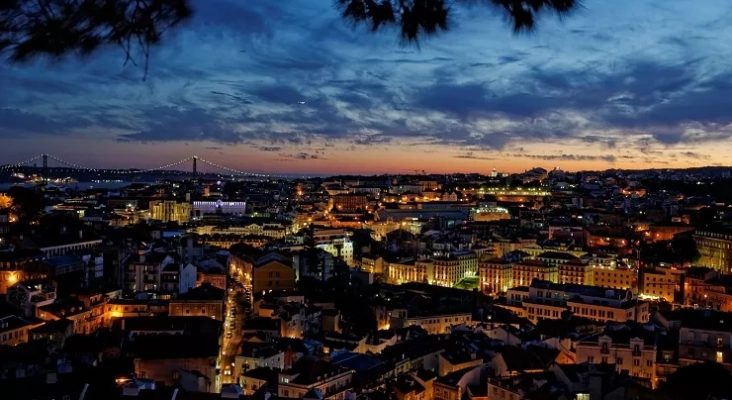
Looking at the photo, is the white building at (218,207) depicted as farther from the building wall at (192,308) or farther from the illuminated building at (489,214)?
the building wall at (192,308)

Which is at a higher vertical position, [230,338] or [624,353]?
[624,353]

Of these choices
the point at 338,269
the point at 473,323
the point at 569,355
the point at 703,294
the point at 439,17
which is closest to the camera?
the point at 439,17

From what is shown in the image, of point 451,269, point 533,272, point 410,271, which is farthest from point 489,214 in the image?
point 533,272

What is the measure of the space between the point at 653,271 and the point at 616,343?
8661mm

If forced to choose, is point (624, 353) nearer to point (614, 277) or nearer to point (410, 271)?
point (614, 277)

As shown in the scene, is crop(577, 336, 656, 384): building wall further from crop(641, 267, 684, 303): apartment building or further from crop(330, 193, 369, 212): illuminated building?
crop(330, 193, 369, 212): illuminated building

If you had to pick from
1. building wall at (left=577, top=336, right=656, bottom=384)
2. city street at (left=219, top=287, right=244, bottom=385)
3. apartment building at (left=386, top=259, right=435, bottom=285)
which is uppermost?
building wall at (left=577, top=336, right=656, bottom=384)

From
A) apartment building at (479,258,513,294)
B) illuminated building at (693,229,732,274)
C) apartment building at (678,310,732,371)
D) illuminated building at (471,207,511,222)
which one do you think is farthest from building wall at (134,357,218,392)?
illuminated building at (471,207,511,222)

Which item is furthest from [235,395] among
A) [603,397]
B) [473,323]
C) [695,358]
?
[473,323]

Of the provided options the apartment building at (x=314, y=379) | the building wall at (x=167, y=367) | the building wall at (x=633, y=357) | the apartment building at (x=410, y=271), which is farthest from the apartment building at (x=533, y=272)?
the building wall at (x=167, y=367)

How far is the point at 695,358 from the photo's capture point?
31.4ft

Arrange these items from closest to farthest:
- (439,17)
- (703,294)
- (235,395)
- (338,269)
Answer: (439,17) → (235,395) → (703,294) → (338,269)

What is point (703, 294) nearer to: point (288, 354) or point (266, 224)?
point (288, 354)

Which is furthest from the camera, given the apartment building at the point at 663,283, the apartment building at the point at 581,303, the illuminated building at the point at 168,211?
the illuminated building at the point at 168,211
